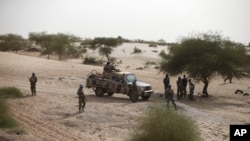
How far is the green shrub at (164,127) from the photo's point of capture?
12.4m

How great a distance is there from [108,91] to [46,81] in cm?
925

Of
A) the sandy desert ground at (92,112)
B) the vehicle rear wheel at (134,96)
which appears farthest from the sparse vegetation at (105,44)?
the vehicle rear wheel at (134,96)

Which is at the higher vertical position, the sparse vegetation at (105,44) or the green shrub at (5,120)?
the sparse vegetation at (105,44)

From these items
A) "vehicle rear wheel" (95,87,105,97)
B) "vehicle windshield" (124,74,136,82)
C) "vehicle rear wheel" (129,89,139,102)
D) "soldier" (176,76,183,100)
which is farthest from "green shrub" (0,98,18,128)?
"soldier" (176,76,183,100)

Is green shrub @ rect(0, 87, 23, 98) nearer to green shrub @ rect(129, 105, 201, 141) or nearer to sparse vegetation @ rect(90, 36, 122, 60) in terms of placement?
green shrub @ rect(129, 105, 201, 141)

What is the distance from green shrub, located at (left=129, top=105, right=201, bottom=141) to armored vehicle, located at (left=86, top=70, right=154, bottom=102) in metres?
12.0

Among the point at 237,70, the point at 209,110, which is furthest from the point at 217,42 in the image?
the point at 209,110

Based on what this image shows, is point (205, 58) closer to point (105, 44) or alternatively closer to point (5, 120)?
point (5, 120)

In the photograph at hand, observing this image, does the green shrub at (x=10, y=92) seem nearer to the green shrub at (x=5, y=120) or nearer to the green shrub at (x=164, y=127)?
the green shrub at (x=5, y=120)

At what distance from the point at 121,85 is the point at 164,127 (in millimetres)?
13563

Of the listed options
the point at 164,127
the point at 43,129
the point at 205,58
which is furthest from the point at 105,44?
the point at 164,127

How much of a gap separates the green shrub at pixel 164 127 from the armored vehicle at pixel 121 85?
12.0m

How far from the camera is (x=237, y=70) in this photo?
32344 mm

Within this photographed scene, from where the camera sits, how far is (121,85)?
25.9 meters
